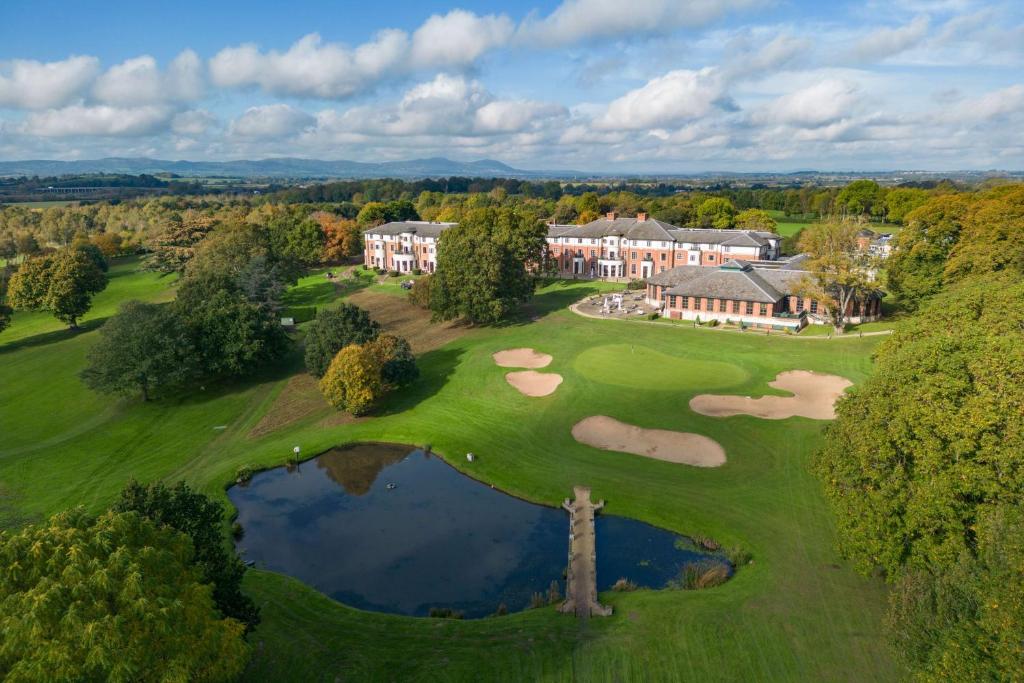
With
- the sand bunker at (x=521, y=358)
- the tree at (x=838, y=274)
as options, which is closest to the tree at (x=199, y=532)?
the sand bunker at (x=521, y=358)

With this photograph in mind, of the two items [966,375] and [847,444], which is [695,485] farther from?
[966,375]

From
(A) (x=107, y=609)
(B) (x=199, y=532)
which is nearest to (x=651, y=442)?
(B) (x=199, y=532)

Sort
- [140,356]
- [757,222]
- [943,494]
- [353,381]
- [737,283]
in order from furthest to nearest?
[757,222] → [737,283] → [140,356] → [353,381] → [943,494]

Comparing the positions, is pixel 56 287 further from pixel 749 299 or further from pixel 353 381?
pixel 749 299

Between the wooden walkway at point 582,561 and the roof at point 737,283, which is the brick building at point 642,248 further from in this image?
the wooden walkway at point 582,561

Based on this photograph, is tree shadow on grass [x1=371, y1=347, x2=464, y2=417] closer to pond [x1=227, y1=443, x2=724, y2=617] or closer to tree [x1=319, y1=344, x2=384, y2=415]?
tree [x1=319, y1=344, x2=384, y2=415]

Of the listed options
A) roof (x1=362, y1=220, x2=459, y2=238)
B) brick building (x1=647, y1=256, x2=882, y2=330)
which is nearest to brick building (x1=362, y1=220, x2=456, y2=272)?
roof (x1=362, y1=220, x2=459, y2=238)
